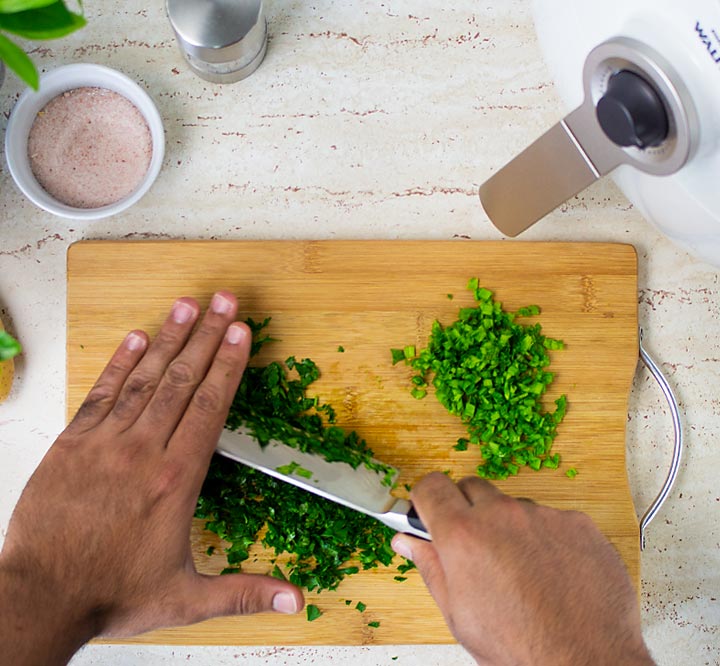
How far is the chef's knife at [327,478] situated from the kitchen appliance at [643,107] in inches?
19.2

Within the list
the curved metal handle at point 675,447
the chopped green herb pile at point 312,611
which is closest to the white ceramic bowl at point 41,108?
the chopped green herb pile at point 312,611

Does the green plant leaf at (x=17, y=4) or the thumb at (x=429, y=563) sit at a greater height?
the green plant leaf at (x=17, y=4)

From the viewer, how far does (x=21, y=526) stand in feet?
3.45

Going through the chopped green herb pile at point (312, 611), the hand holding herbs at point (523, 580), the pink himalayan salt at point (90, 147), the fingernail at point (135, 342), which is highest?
the pink himalayan salt at point (90, 147)

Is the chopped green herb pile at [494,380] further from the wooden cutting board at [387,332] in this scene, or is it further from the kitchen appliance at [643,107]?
the kitchen appliance at [643,107]

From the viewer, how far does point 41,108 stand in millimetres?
1193

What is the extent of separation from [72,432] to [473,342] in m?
0.62

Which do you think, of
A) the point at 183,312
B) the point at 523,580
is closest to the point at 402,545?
the point at 523,580

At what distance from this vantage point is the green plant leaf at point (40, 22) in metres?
0.76

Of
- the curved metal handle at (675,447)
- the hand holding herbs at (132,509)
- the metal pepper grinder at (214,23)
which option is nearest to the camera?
the hand holding herbs at (132,509)

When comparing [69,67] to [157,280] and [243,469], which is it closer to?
[157,280]

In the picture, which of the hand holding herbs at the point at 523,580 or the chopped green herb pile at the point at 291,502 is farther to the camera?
the chopped green herb pile at the point at 291,502

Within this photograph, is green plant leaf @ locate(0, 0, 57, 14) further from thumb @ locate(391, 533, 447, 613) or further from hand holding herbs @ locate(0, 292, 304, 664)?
thumb @ locate(391, 533, 447, 613)

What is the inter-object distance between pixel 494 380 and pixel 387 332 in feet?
0.61
